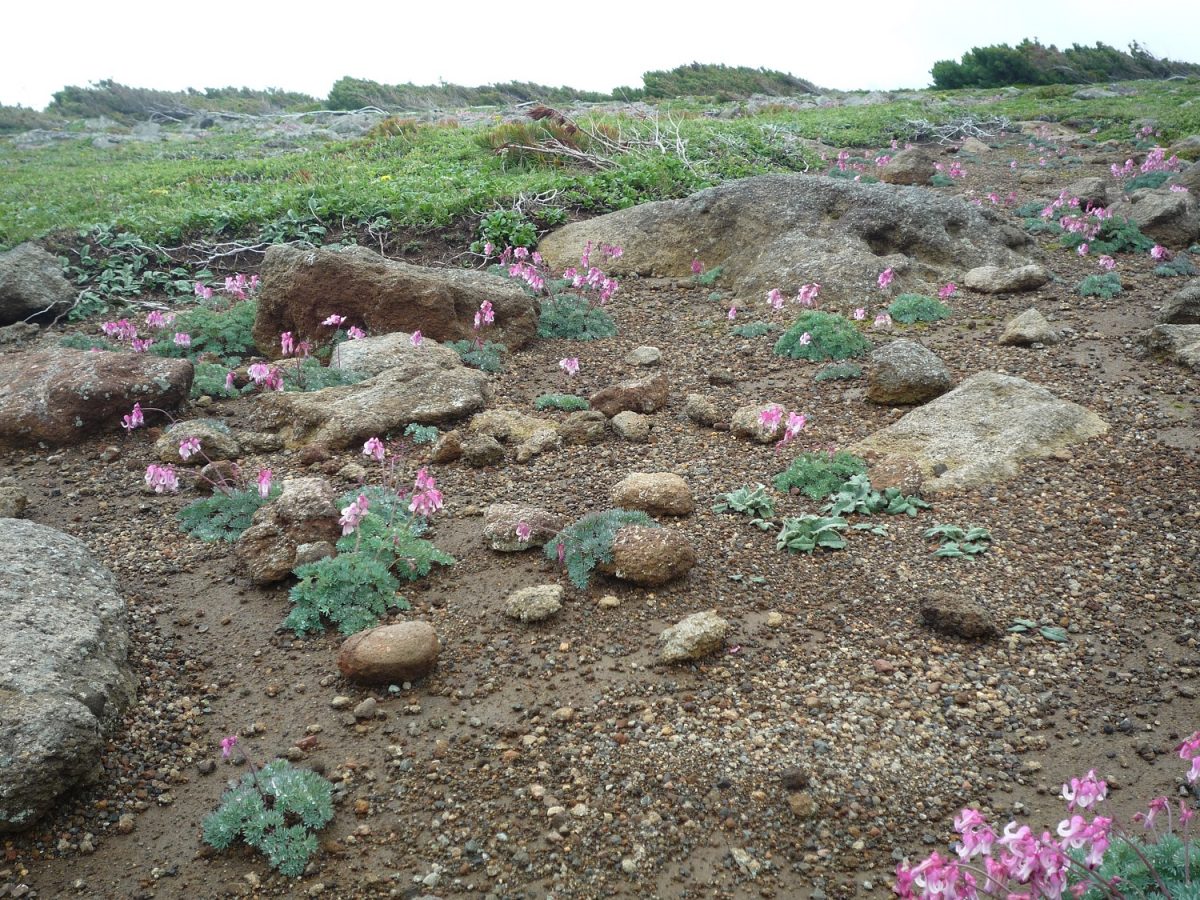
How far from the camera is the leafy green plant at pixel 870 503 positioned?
4887 millimetres

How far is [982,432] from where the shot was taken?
5434mm

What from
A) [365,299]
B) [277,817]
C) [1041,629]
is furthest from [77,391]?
[1041,629]

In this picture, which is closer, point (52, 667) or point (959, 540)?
point (52, 667)

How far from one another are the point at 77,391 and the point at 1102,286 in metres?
8.85

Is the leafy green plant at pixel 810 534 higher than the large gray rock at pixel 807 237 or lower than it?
lower

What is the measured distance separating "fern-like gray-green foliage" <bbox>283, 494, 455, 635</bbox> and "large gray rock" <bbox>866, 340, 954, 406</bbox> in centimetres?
346

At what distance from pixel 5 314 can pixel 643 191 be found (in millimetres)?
7791

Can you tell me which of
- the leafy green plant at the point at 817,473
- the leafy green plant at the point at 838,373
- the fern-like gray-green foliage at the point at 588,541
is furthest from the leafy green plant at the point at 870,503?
the leafy green plant at the point at 838,373

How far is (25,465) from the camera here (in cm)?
609

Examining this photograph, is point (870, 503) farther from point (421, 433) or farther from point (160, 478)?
point (160, 478)

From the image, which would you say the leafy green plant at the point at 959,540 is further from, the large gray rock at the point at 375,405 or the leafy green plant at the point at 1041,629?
the large gray rock at the point at 375,405

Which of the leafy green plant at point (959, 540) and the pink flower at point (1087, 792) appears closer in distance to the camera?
the pink flower at point (1087, 792)

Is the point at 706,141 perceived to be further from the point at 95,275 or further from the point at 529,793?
the point at 529,793

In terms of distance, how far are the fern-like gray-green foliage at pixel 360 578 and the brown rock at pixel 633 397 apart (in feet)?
7.25
